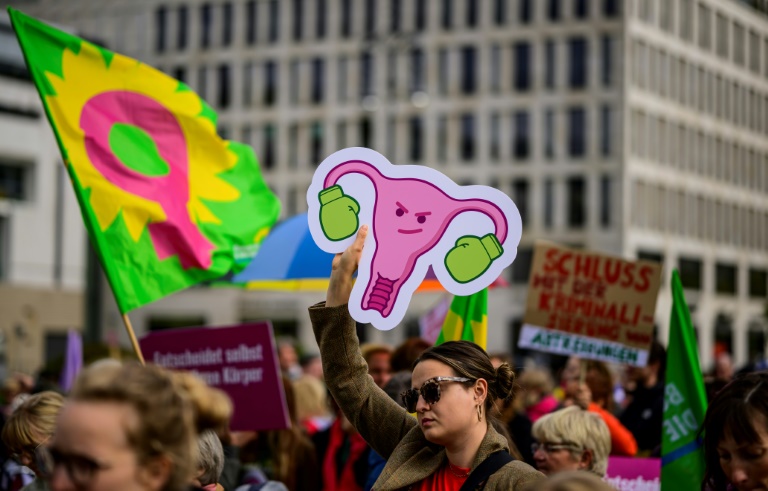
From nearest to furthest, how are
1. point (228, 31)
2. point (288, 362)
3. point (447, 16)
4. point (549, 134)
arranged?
point (288, 362)
point (549, 134)
point (447, 16)
point (228, 31)

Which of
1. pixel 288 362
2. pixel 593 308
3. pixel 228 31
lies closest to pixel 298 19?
pixel 228 31

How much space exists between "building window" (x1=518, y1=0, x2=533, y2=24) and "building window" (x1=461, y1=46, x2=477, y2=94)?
2609 millimetres

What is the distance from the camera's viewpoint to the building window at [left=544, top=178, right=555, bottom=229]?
5766 cm

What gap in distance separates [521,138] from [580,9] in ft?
20.7

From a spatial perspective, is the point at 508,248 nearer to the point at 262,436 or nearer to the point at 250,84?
the point at 262,436

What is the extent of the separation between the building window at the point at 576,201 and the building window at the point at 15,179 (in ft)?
75.3

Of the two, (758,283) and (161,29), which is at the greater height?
(161,29)

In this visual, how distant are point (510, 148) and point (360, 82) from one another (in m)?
7.87

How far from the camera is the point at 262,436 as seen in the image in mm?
7539

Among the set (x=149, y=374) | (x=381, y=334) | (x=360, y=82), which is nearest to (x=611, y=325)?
(x=149, y=374)

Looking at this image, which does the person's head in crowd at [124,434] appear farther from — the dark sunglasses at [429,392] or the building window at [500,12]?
the building window at [500,12]

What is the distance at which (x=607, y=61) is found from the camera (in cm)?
5722

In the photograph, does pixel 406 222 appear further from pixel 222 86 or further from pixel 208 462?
pixel 222 86

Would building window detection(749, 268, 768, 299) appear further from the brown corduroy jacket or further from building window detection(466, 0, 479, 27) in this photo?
the brown corduroy jacket
